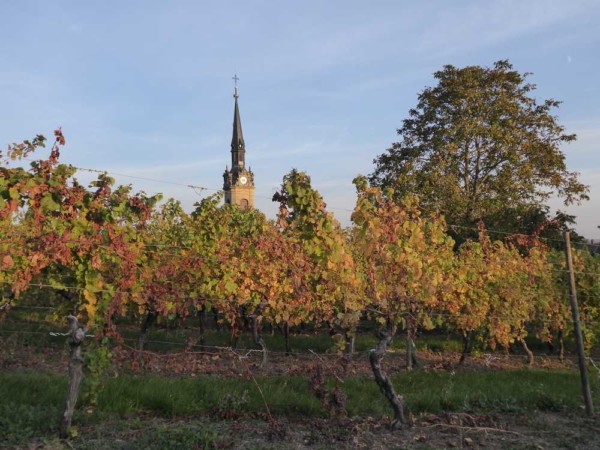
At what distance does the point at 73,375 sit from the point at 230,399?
214 centimetres

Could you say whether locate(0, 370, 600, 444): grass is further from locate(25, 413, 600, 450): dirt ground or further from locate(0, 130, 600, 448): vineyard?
locate(25, 413, 600, 450): dirt ground

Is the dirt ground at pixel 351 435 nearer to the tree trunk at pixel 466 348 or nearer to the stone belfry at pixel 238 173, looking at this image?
the tree trunk at pixel 466 348

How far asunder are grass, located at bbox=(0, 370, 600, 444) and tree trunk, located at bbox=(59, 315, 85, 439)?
0.34 meters

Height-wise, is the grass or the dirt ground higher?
the grass

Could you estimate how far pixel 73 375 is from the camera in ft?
19.2

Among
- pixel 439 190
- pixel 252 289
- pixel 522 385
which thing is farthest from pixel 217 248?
pixel 439 190

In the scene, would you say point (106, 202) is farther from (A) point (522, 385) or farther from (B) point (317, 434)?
(A) point (522, 385)

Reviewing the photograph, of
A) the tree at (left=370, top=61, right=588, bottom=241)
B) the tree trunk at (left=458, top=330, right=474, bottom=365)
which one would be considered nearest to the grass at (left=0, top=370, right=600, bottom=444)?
the tree trunk at (left=458, top=330, right=474, bottom=365)

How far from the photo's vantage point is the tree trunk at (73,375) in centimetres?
567

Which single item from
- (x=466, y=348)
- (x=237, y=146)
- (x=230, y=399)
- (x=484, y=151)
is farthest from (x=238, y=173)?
(x=230, y=399)

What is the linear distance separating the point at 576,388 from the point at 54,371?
9.60 meters

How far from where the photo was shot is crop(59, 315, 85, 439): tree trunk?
5.67 m

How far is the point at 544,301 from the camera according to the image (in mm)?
12719

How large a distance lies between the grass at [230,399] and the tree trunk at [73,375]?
0.34m
